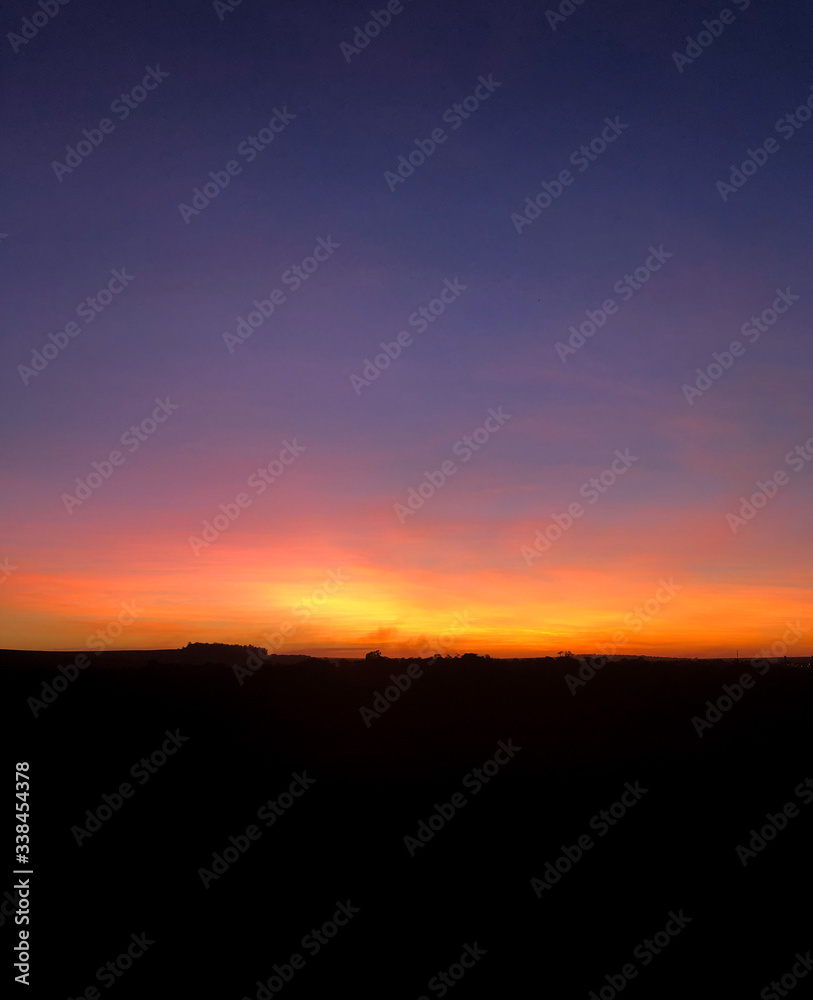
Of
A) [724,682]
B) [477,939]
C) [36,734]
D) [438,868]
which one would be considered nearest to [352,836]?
[438,868]

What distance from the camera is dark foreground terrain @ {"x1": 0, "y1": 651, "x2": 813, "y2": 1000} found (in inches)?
352

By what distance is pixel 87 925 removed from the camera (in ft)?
32.0

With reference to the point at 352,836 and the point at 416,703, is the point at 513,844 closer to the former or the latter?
the point at 352,836

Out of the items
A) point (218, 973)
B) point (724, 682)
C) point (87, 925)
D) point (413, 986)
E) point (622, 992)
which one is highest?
point (724, 682)

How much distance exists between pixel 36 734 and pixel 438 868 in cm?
1164

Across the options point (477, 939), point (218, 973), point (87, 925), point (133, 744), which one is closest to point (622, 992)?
point (477, 939)

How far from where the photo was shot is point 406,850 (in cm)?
1227

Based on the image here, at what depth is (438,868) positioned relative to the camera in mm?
11648

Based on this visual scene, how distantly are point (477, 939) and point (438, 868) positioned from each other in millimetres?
2087

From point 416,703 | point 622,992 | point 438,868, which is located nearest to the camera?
point 622,992

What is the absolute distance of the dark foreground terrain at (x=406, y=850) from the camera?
8.95m

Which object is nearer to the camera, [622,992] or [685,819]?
[622,992]

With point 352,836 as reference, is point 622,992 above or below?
below

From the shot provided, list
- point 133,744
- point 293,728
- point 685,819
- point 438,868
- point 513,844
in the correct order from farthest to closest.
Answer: point 293,728 → point 133,744 → point 685,819 → point 513,844 → point 438,868
